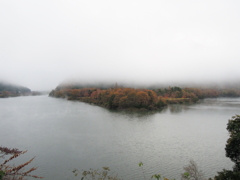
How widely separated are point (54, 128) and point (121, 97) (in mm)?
16925

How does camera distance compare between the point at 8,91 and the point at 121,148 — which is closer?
the point at 121,148

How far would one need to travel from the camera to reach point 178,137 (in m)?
14.9

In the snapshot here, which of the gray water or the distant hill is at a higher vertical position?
the distant hill

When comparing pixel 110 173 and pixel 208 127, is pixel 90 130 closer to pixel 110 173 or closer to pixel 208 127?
pixel 110 173

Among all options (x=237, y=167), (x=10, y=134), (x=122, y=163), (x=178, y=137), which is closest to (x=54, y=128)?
(x=10, y=134)

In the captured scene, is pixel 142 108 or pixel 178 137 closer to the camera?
pixel 178 137

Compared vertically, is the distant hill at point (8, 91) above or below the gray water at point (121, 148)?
above

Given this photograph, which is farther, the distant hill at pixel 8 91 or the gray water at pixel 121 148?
the distant hill at pixel 8 91

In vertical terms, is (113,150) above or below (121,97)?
below

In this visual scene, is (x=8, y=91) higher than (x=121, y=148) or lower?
higher

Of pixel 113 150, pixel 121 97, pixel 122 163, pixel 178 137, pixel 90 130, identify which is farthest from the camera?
pixel 121 97

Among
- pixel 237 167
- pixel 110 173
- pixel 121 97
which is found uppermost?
pixel 121 97

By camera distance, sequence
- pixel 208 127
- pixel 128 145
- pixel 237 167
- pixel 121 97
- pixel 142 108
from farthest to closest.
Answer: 1. pixel 121 97
2. pixel 142 108
3. pixel 208 127
4. pixel 128 145
5. pixel 237 167

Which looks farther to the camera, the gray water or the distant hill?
the distant hill
